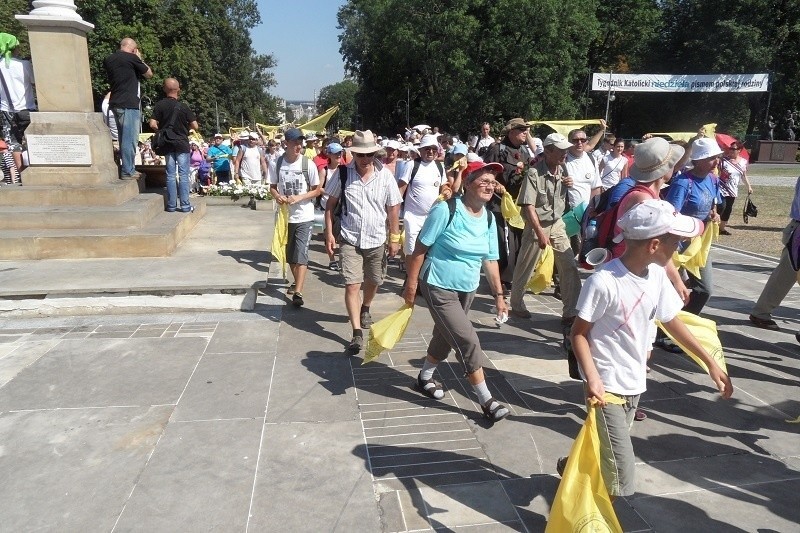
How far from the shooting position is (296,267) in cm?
666

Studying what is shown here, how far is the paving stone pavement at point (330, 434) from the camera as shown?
317 centimetres

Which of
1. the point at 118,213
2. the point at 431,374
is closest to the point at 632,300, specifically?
the point at 431,374

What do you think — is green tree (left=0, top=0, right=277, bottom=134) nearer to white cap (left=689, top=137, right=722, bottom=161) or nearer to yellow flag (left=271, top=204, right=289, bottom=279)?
yellow flag (left=271, top=204, right=289, bottom=279)

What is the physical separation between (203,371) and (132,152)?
594 cm

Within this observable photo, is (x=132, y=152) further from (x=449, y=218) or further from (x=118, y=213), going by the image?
(x=449, y=218)

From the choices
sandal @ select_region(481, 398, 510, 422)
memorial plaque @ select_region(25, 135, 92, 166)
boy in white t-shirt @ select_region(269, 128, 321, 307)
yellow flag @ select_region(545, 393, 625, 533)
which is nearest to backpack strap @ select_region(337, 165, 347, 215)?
boy in white t-shirt @ select_region(269, 128, 321, 307)

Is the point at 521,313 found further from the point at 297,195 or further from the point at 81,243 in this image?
the point at 81,243

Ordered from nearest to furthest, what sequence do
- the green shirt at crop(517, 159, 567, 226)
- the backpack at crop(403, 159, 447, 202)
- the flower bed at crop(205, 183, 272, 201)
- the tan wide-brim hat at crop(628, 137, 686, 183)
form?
the tan wide-brim hat at crop(628, 137, 686, 183) → the green shirt at crop(517, 159, 567, 226) → the backpack at crop(403, 159, 447, 202) → the flower bed at crop(205, 183, 272, 201)

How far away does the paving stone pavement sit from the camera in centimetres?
317

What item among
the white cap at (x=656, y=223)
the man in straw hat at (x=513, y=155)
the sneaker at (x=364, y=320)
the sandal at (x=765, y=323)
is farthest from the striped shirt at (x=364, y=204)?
the sandal at (x=765, y=323)

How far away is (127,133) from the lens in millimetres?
9273

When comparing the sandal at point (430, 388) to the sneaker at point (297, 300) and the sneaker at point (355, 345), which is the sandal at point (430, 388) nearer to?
the sneaker at point (355, 345)

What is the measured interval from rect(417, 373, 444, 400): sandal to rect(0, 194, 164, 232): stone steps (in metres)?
5.35

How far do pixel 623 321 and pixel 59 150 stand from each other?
8.36 meters
